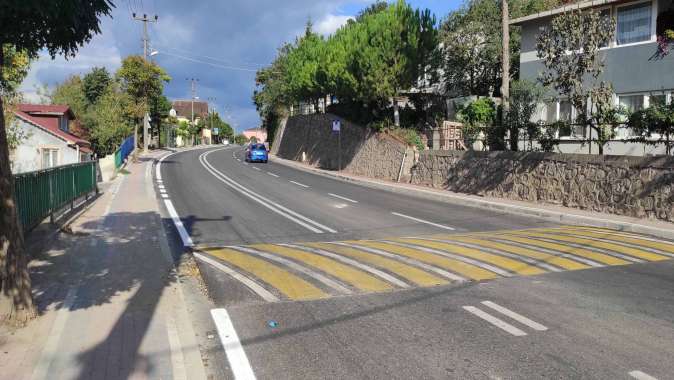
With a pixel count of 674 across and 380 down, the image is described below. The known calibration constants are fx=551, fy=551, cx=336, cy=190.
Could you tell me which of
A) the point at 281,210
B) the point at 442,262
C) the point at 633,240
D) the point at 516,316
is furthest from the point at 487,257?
the point at 281,210

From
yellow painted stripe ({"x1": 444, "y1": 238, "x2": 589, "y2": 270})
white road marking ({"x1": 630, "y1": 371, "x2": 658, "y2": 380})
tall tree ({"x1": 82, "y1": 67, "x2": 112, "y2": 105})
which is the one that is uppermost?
tall tree ({"x1": 82, "y1": 67, "x2": 112, "y2": 105})

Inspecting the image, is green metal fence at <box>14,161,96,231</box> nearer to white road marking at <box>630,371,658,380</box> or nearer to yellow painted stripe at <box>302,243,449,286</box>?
yellow painted stripe at <box>302,243,449,286</box>

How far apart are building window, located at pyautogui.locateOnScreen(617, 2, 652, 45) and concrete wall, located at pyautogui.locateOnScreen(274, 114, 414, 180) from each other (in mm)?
10895

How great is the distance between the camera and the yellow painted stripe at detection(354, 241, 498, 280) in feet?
26.2

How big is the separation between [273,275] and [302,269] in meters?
0.55

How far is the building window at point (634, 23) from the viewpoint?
2038cm

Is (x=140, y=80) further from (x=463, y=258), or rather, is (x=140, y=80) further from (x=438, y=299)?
(x=438, y=299)

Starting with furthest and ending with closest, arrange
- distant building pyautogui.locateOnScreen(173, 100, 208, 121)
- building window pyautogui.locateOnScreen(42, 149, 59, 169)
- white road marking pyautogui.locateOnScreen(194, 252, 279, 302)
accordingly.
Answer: distant building pyautogui.locateOnScreen(173, 100, 208, 121)
building window pyautogui.locateOnScreen(42, 149, 59, 169)
white road marking pyautogui.locateOnScreen(194, 252, 279, 302)

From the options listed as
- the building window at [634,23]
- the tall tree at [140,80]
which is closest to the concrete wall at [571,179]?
the building window at [634,23]

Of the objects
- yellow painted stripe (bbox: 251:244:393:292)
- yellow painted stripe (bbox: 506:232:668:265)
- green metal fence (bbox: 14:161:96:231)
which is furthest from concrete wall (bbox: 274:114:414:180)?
yellow painted stripe (bbox: 251:244:393:292)

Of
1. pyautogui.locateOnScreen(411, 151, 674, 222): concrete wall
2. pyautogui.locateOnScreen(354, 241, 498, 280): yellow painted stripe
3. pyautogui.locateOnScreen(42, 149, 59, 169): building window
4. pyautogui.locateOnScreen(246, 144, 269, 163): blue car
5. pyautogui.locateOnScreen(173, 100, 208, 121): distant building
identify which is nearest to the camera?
pyautogui.locateOnScreen(354, 241, 498, 280): yellow painted stripe

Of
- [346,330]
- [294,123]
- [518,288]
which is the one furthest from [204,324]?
[294,123]

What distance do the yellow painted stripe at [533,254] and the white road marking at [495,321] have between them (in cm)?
305

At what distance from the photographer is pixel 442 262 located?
8758 mm
